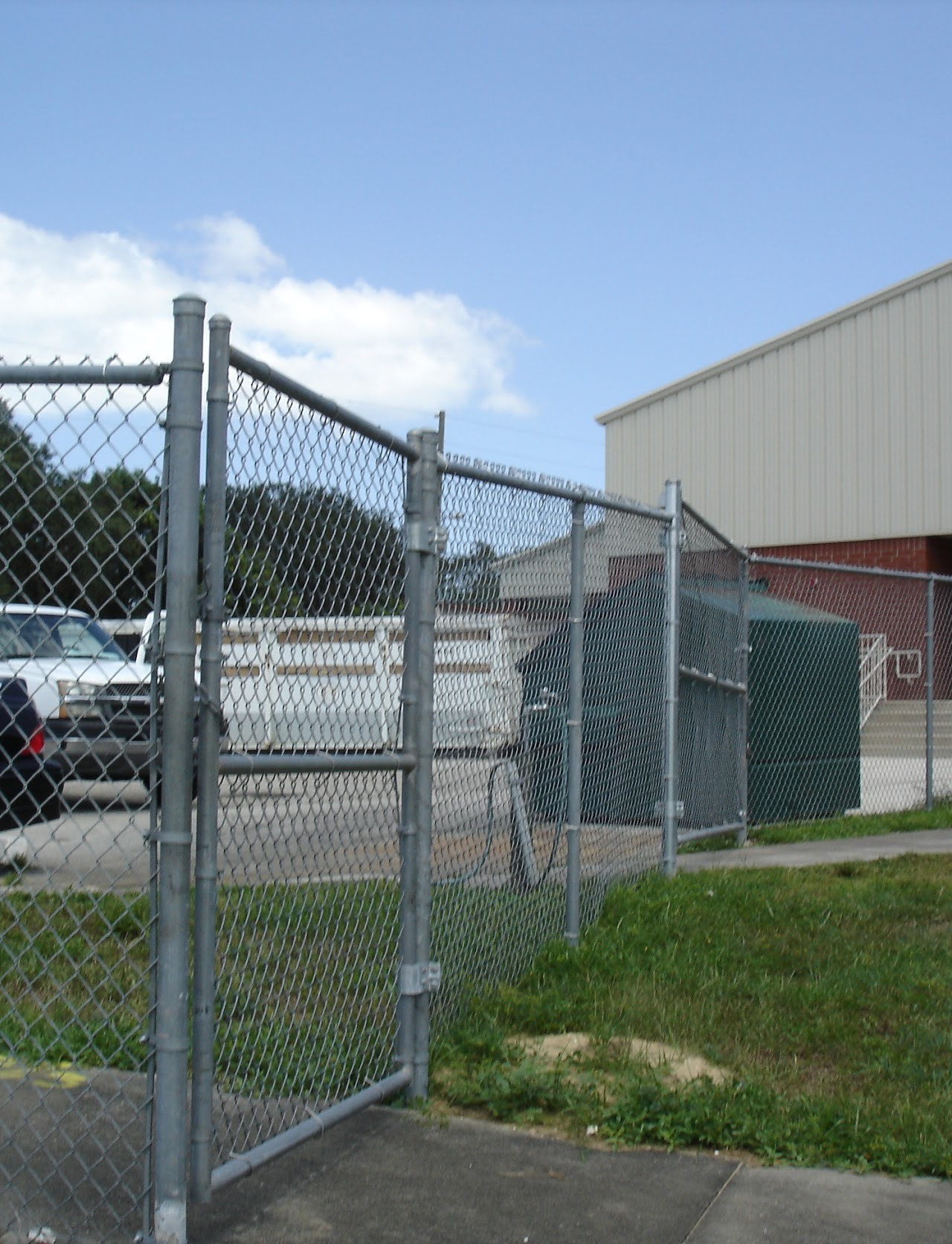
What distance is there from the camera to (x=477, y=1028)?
4.88m

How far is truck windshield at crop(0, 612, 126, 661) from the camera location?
321cm

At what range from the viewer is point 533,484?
5496 millimetres

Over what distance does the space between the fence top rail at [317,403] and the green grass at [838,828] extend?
5.98 metres

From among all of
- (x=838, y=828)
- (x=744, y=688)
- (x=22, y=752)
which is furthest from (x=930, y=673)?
(x=22, y=752)

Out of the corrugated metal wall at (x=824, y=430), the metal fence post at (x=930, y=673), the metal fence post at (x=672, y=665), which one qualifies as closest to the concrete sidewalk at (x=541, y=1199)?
the metal fence post at (x=672, y=665)

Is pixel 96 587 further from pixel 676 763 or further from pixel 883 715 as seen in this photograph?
pixel 883 715

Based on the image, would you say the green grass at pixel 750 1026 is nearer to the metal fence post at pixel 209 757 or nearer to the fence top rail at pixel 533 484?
the metal fence post at pixel 209 757

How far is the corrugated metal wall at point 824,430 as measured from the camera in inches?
969

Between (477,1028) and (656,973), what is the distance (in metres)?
1.04

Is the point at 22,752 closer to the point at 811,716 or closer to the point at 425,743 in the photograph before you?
the point at 425,743

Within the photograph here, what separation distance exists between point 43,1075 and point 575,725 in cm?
254

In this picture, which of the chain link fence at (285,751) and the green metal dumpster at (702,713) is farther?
the green metal dumpster at (702,713)

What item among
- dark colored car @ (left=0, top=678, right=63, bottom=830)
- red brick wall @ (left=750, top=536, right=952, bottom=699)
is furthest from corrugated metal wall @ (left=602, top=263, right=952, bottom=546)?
dark colored car @ (left=0, top=678, right=63, bottom=830)

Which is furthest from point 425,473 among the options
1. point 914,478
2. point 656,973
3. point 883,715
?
point 914,478
